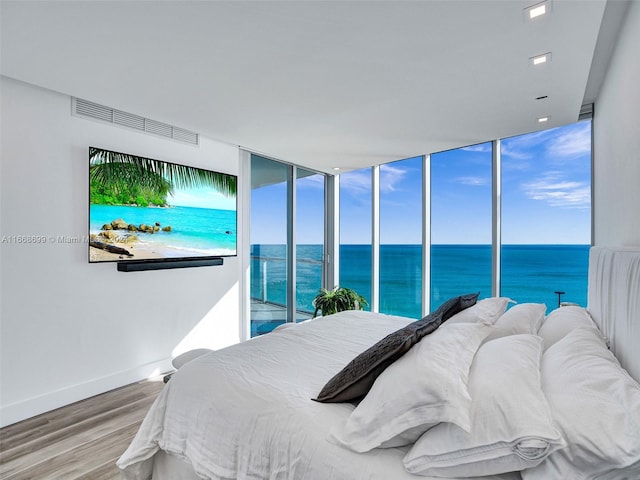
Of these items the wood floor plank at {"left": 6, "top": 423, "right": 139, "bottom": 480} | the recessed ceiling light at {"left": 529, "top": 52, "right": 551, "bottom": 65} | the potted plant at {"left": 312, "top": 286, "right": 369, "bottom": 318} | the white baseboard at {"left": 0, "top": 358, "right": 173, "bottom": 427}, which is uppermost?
the recessed ceiling light at {"left": 529, "top": 52, "right": 551, "bottom": 65}

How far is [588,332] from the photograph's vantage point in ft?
4.91

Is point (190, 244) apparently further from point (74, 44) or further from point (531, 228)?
point (531, 228)

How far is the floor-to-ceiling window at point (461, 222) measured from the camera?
4039 mm

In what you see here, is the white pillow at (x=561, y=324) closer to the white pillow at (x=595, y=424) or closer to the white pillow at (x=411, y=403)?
the white pillow at (x=595, y=424)

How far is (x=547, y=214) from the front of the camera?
368cm

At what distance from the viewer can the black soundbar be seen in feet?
9.99

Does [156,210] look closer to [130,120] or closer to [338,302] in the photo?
[130,120]

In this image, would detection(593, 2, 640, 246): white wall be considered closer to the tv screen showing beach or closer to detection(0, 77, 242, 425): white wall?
the tv screen showing beach

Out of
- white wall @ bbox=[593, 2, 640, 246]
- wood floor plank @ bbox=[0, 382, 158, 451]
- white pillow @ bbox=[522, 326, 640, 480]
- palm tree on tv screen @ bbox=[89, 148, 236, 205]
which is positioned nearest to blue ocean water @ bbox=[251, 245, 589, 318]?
white wall @ bbox=[593, 2, 640, 246]

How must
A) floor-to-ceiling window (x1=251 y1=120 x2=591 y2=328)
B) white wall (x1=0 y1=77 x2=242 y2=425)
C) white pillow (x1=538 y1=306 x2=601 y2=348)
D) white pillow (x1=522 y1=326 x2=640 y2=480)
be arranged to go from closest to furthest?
white pillow (x1=522 y1=326 x2=640 y2=480)
white pillow (x1=538 y1=306 x2=601 y2=348)
white wall (x1=0 y1=77 x2=242 y2=425)
floor-to-ceiling window (x1=251 y1=120 x2=591 y2=328)

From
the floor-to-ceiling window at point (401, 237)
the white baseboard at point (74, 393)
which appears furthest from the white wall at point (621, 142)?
the white baseboard at point (74, 393)

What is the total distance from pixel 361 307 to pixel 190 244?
2.53 m

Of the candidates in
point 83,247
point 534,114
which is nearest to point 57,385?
point 83,247

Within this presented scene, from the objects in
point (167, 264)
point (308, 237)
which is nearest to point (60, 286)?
point (167, 264)
